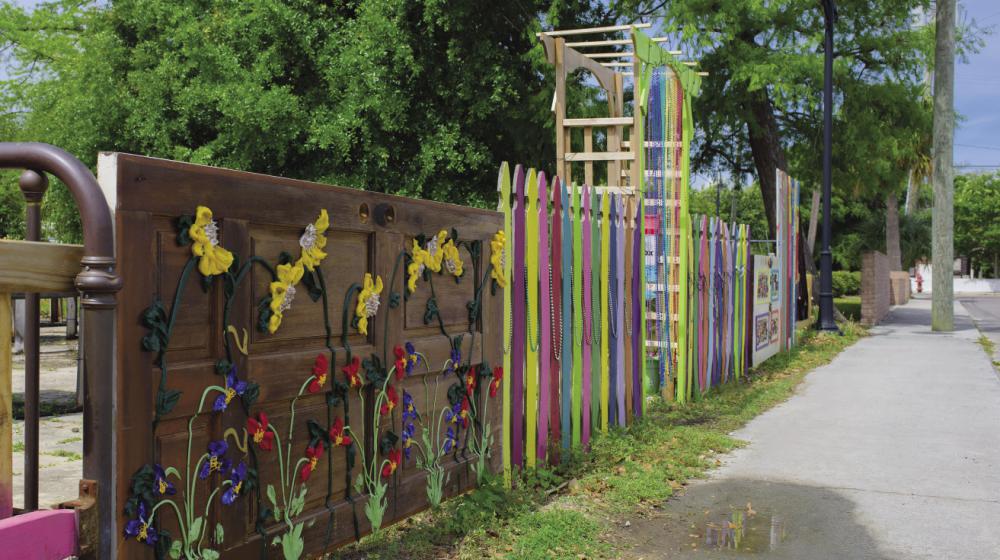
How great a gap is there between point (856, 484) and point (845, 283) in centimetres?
4546

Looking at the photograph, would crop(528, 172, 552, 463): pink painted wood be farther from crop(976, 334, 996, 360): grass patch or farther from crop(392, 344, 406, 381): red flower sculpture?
crop(976, 334, 996, 360): grass patch

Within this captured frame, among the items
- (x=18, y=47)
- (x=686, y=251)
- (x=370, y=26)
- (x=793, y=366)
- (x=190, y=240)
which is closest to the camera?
(x=190, y=240)

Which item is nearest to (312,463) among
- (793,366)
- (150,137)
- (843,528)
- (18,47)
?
(843,528)

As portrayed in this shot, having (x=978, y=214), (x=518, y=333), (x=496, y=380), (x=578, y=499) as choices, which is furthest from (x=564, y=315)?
(x=978, y=214)

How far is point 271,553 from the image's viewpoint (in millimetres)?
3445

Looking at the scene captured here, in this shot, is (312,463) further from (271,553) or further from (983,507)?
(983,507)

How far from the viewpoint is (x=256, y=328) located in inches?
131

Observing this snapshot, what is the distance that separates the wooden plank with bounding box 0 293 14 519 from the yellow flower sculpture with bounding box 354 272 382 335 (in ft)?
5.15

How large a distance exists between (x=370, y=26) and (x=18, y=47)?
52.3 feet

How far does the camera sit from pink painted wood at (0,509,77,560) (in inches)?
95.0

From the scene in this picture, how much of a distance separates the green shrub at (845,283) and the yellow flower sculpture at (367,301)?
4666cm

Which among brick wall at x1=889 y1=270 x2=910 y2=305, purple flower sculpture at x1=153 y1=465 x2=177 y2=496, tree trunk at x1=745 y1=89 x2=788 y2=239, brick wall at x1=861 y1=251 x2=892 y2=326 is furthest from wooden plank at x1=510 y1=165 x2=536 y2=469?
brick wall at x1=889 y1=270 x2=910 y2=305

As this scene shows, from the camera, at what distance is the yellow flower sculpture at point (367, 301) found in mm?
3916

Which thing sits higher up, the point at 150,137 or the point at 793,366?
the point at 150,137
